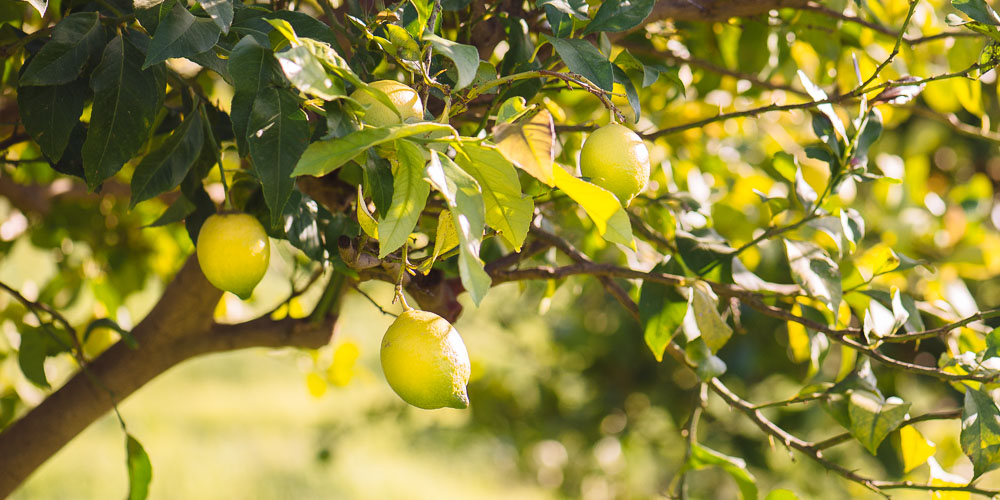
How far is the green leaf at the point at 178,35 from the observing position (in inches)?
16.5

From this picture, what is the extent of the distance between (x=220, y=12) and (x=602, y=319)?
175 cm

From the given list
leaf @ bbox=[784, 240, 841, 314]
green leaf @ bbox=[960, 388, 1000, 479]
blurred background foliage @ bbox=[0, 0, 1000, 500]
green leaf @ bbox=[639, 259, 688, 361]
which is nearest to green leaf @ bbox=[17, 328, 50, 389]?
blurred background foliage @ bbox=[0, 0, 1000, 500]

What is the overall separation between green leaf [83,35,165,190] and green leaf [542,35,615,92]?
0.27 m

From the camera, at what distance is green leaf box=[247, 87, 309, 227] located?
0.42m

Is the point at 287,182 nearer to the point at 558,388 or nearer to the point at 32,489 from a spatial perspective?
the point at 558,388

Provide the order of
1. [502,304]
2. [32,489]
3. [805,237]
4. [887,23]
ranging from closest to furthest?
[805,237] → [887,23] → [32,489] → [502,304]

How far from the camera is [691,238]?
0.74 m

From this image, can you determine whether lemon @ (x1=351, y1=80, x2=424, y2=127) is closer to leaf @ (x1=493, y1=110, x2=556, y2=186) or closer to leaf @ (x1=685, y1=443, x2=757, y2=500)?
leaf @ (x1=493, y1=110, x2=556, y2=186)

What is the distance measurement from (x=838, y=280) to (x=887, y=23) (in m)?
0.61

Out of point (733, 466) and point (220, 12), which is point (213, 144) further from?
point (733, 466)

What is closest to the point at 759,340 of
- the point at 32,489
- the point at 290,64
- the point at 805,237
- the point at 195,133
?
the point at 805,237

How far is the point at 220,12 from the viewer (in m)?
0.42

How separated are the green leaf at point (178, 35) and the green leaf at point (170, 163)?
0.39ft

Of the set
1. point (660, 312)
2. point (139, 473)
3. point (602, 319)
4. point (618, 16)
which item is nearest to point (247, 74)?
point (618, 16)
